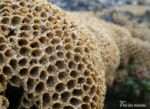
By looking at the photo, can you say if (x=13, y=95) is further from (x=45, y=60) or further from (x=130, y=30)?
(x=130, y=30)

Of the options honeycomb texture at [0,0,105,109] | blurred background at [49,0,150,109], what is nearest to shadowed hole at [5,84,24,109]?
honeycomb texture at [0,0,105,109]

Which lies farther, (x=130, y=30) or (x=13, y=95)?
(x=130, y=30)

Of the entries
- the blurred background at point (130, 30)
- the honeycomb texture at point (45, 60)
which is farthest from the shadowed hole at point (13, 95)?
the blurred background at point (130, 30)

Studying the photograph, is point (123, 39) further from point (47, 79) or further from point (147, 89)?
point (47, 79)

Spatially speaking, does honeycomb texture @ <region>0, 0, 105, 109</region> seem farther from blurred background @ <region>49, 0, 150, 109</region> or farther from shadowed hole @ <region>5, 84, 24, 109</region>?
blurred background @ <region>49, 0, 150, 109</region>

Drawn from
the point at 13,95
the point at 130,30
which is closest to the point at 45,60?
the point at 13,95

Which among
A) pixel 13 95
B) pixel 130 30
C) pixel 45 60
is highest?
pixel 45 60
